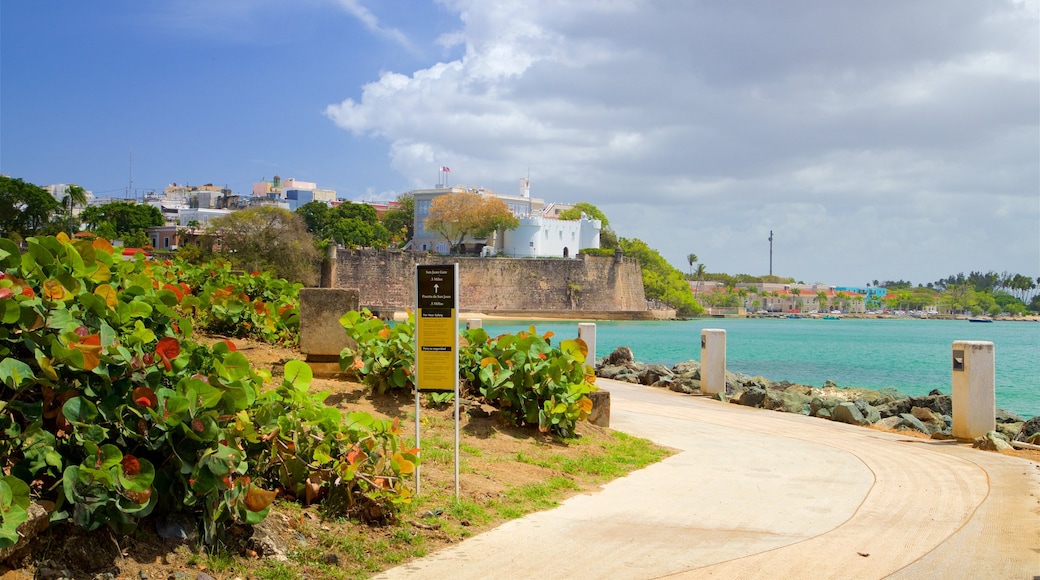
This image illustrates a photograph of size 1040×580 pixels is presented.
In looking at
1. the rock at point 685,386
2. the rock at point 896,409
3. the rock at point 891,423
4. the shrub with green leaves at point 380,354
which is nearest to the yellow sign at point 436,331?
the shrub with green leaves at point 380,354

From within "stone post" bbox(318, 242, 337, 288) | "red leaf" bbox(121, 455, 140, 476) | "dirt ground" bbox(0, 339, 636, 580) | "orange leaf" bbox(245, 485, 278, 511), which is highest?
"stone post" bbox(318, 242, 337, 288)

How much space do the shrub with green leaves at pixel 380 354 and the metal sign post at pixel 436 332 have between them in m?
1.86

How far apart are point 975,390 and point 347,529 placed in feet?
26.1

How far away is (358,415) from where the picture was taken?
575 cm

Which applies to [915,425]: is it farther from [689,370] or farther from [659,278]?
[659,278]

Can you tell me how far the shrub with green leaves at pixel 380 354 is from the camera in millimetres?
8344

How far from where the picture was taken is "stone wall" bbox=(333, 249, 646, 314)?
78312 mm

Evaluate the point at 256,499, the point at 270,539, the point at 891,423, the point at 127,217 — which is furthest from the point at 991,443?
the point at 127,217

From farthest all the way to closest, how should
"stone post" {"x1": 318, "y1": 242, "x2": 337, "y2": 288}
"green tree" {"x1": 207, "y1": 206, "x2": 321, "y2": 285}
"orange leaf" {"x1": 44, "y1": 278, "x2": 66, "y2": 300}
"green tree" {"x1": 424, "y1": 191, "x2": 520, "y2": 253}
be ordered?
"green tree" {"x1": 424, "y1": 191, "x2": 520, "y2": 253}
"stone post" {"x1": 318, "y1": 242, "x2": 337, "y2": 288}
"green tree" {"x1": 207, "y1": 206, "x2": 321, "y2": 285}
"orange leaf" {"x1": 44, "y1": 278, "x2": 66, "y2": 300}

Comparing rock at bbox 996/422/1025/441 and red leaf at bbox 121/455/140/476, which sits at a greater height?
red leaf at bbox 121/455/140/476

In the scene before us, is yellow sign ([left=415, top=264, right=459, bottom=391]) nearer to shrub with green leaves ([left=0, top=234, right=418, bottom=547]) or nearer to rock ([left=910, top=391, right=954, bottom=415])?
shrub with green leaves ([left=0, top=234, right=418, bottom=547])

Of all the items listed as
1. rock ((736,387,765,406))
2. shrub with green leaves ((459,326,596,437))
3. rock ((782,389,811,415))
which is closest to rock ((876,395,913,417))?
rock ((782,389,811,415))

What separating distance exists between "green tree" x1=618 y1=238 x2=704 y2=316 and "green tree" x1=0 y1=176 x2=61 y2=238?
69696 millimetres

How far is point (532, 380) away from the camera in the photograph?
8.40 meters
